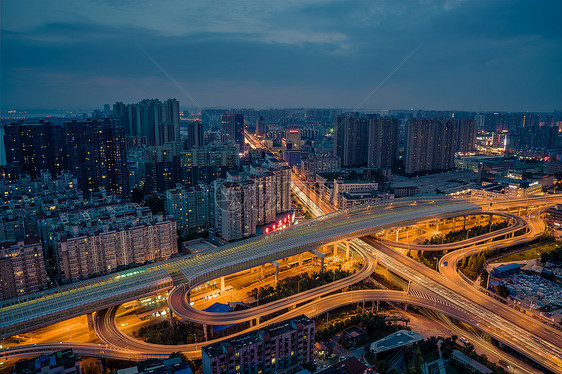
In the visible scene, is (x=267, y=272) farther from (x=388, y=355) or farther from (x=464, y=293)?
(x=464, y=293)

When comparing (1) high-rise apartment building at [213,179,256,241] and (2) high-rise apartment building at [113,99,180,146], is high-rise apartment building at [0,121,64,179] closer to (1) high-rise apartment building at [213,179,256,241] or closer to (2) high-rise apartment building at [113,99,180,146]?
(2) high-rise apartment building at [113,99,180,146]

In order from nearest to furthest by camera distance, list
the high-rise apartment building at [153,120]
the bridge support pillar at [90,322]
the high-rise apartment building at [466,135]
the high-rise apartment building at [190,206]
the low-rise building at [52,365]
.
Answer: the low-rise building at [52,365] < the bridge support pillar at [90,322] < the high-rise apartment building at [190,206] < the high-rise apartment building at [153,120] < the high-rise apartment building at [466,135]

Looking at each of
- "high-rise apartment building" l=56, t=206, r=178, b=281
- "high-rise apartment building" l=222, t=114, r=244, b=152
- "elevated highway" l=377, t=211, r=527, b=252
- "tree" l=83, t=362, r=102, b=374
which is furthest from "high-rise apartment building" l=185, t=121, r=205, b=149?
"tree" l=83, t=362, r=102, b=374

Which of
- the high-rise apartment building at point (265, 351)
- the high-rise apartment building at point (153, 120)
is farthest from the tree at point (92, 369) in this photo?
the high-rise apartment building at point (153, 120)

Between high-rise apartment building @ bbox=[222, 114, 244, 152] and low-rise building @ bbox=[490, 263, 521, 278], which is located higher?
high-rise apartment building @ bbox=[222, 114, 244, 152]

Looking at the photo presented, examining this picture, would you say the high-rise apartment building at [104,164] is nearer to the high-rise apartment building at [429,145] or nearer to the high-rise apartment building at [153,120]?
the high-rise apartment building at [153,120]
